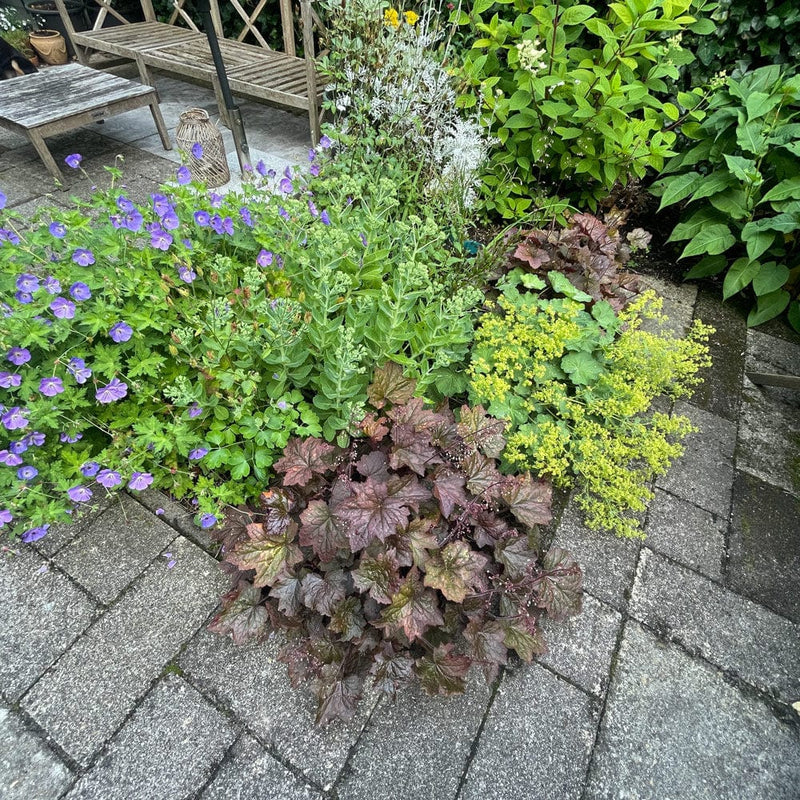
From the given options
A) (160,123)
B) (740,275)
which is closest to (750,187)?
(740,275)

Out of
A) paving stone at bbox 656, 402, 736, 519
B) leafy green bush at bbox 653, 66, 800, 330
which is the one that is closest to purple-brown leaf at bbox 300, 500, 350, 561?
paving stone at bbox 656, 402, 736, 519

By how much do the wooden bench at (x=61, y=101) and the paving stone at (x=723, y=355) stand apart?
452cm

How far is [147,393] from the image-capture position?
1.81 metres

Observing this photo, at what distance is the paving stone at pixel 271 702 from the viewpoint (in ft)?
4.99

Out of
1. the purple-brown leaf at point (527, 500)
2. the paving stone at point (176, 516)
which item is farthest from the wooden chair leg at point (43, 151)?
the purple-brown leaf at point (527, 500)

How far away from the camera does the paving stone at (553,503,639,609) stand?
1.96 m

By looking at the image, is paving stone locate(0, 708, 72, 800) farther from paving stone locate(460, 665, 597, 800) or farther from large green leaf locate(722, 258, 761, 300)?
large green leaf locate(722, 258, 761, 300)

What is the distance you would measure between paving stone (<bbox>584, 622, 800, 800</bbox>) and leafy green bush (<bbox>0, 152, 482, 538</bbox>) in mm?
1338

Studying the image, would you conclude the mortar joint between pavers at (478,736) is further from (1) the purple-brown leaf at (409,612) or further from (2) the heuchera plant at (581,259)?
(2) the heuchera plant at (581,259)

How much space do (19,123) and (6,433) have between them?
296 cm

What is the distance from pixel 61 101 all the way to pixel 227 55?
5.09ft

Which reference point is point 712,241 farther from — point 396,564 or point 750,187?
point 396,564

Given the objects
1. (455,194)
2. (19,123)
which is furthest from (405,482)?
(19,123)

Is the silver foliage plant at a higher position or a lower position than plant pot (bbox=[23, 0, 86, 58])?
higher
